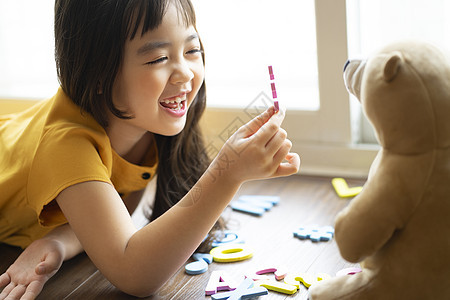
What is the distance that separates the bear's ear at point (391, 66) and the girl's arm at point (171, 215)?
0.21 m

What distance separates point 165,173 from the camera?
45.8 inches

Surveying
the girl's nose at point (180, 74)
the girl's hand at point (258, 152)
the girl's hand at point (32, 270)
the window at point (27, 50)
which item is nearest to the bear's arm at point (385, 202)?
the girl's hand at point (258, 152)

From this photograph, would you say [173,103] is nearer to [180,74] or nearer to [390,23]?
[180,74]

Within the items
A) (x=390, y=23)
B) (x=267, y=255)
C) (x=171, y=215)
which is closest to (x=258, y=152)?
(x=171, y=215)

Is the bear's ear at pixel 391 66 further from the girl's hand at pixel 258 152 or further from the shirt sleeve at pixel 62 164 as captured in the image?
the shirt sleeve at pixel 62 164

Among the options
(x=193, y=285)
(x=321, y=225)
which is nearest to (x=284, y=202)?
(x=321, y=225)

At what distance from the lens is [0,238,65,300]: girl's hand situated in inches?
35.8

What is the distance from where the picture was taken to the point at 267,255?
1.00 metres

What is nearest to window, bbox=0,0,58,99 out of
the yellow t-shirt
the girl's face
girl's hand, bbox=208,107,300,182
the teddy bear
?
the yellow t-shirt

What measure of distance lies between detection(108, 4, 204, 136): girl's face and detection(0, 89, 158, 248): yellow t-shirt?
84 mm

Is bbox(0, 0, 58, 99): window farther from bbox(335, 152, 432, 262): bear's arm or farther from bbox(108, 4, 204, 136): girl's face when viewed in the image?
bbox(335, 152, 432, 262): bear's arm

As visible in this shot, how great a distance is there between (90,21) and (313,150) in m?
0.69

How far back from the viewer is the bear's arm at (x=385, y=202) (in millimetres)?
635

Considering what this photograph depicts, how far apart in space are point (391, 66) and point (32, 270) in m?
0.68
